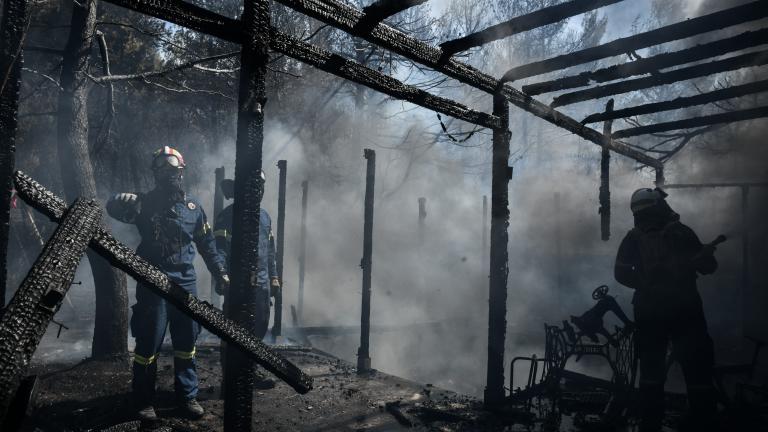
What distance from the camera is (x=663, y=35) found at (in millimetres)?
4641

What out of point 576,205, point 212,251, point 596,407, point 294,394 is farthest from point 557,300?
point 212,251

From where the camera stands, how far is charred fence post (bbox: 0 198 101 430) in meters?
1.61

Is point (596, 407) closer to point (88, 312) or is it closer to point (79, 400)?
point (79, 400)

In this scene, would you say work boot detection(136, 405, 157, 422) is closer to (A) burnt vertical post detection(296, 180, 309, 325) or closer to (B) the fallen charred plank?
(B) the fallen charred plank

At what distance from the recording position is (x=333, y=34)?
16859mm

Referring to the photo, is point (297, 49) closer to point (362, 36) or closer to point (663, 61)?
point (362, 36)

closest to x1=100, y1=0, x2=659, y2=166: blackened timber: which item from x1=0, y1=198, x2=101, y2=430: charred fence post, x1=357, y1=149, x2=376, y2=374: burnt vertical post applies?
x1=0, y1=198, x2=101, y2=430: charred fence post

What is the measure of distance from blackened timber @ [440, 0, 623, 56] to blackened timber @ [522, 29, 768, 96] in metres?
1.63

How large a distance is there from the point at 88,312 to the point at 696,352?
45.0ft

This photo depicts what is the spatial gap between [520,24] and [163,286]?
383 cm

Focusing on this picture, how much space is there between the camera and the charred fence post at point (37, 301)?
1.61m

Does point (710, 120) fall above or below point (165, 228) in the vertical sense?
above

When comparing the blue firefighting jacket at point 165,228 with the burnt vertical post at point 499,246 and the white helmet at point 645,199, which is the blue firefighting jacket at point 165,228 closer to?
the burnt vertical post at point 499,246

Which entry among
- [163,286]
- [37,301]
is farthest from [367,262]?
[37,301]
